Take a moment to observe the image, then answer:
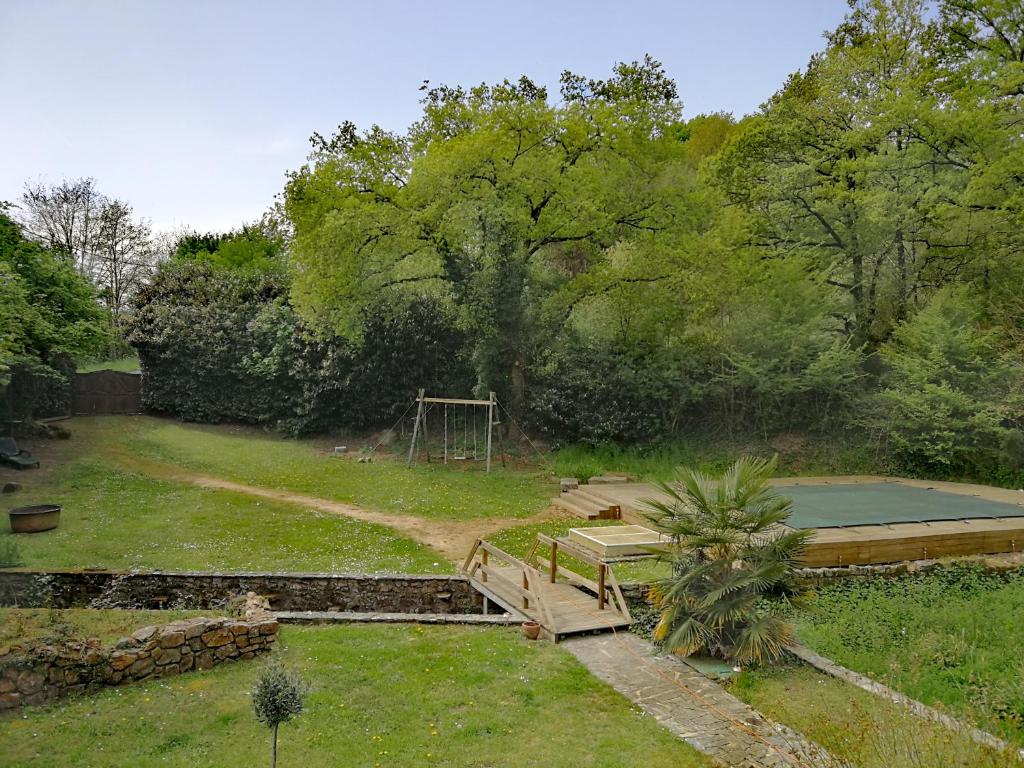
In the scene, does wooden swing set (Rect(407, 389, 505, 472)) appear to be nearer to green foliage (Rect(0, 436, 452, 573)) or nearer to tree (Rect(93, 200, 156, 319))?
green foliage (Rect(0, 436, 452, 573))

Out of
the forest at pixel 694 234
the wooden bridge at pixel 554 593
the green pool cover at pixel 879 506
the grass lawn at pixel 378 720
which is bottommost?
the grass lawn at pixel 378 720

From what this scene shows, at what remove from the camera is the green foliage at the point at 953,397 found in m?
15.5

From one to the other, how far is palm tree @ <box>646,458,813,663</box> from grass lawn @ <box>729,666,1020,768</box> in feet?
1.65

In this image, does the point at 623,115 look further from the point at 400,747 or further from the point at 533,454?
the point at 400,747

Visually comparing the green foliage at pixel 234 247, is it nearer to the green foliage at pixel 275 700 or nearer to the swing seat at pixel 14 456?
the swing seat at pixel 14 456

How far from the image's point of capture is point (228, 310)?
25.0 metres

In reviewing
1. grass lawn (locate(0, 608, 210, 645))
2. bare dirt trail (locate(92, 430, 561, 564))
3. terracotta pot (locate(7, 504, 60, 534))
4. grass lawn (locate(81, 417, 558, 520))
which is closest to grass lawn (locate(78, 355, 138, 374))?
grass lawn (locate(81, 417, 558, 520))

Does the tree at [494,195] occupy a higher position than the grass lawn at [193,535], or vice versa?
the tree at [494,195]

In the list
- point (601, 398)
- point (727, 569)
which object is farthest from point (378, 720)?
point (601, 398)

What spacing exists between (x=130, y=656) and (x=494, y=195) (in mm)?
14426

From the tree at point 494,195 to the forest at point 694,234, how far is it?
66mm

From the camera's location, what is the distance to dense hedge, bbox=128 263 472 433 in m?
22.0

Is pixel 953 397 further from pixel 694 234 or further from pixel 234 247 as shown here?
pixel 234 247

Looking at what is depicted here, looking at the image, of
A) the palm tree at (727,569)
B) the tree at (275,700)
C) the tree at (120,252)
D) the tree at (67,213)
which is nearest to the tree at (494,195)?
the palm tree at (727,569)
